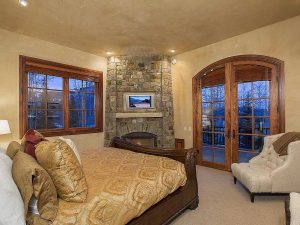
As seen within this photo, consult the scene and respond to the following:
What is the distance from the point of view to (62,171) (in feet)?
4.75

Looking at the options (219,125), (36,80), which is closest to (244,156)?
(219,125)

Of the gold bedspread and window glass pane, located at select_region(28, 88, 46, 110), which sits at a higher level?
window glass pane, located at select_region(28, 88, 46, 110)

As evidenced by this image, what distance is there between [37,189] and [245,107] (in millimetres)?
4024

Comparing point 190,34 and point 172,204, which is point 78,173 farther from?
point 190,34

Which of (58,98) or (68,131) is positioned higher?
(58,98)

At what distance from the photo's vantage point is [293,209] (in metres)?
1.39

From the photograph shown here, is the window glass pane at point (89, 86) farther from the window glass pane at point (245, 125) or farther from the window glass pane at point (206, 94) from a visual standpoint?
the window glass pane at point (245, 125)

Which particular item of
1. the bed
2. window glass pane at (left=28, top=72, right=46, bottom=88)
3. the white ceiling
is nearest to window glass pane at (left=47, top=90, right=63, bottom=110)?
window glass pane at (left=28, top=72, right=46, bottom=88)

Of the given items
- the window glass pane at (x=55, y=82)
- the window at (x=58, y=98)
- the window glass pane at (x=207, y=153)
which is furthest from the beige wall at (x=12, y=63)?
the window glass pane at (x=207, y=153)

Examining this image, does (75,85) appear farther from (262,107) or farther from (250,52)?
(262,107)

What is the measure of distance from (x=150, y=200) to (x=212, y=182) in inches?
87.0

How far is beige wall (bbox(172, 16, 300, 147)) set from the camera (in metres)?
3.37

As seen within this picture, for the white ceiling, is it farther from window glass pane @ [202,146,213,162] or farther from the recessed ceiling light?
window glass pane @ [202,146,213,162]

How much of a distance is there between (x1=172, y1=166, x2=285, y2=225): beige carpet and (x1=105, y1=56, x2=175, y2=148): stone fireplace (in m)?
2.17
